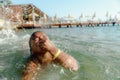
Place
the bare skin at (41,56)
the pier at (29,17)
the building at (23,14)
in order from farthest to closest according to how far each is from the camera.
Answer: the building at (23,14), the pier at (29,17), the bare skin at (41,56)

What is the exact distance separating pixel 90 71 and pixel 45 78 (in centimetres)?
117

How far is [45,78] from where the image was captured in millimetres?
6527

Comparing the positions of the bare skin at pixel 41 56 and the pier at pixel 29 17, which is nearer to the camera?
the bare skin at pixel 41 56

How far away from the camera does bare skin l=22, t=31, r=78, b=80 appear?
19.7 ft

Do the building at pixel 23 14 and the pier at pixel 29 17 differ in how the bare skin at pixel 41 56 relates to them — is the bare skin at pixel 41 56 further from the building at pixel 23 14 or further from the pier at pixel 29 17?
the building at pixel 23 14

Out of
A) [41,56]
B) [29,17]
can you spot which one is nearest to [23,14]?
[29,17]

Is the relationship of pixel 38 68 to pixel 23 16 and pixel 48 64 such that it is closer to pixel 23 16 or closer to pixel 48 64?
pixel 48 64

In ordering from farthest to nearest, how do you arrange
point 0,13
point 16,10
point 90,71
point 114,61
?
point 16,10 → point 0,13 → point 114,61 → point 90,71

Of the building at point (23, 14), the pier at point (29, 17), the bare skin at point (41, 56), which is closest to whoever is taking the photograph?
the bare skin at point (41, 56)

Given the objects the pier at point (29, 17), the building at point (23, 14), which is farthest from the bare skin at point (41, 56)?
the building at point (23, 14)

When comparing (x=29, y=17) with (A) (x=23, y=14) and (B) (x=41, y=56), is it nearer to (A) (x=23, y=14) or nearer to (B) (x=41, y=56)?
(A) (x=23, y=14)

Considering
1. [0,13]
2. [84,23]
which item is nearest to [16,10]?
[0,13]

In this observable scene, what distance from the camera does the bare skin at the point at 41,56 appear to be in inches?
237

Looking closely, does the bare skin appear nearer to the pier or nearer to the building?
the pier
